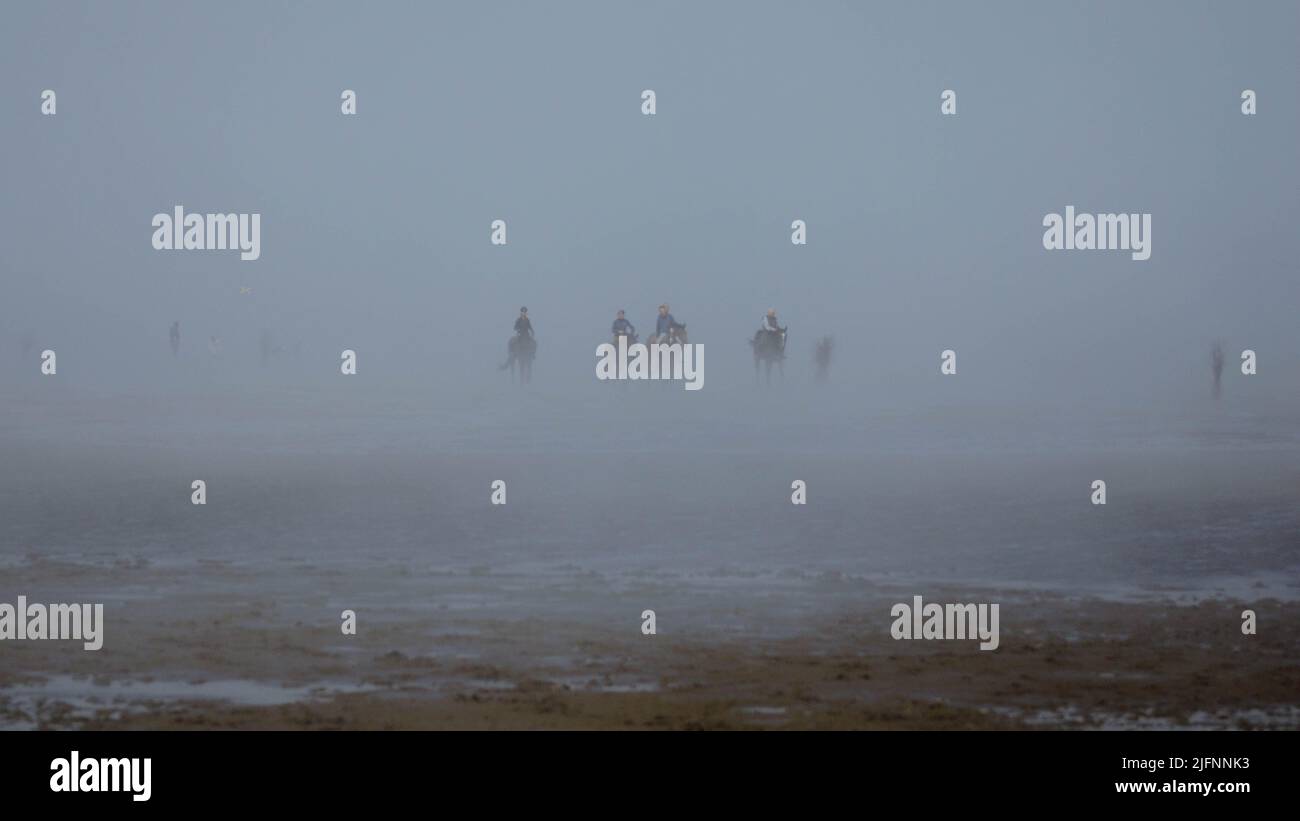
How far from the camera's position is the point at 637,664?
72.1 ft

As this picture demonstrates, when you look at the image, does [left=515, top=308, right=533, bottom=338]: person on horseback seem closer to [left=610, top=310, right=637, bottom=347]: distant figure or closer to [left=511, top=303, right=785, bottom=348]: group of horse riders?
[left=511, top=303, right=785, bottom=348]: group of horse riders

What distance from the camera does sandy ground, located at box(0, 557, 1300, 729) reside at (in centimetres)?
1953

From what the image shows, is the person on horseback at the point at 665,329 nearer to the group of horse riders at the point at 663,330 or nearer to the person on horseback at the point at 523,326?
the group of horse riders at the point at 663,330

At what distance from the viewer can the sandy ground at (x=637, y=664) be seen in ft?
64.1

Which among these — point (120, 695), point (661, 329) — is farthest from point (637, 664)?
point (661, 329)

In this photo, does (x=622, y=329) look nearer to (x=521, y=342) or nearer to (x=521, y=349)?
(x=521, y=342)

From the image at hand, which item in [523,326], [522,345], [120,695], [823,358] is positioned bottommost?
[120,695]

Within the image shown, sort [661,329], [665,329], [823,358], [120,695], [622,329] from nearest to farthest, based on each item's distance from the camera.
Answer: [120,695], [622,329], [661,329], [665,329], [823,358]

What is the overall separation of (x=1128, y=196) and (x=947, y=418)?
199ft

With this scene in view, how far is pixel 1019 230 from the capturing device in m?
118

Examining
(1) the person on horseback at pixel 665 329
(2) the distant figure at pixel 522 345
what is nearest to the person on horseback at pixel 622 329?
(1) the person on horseback at pixel 665 329

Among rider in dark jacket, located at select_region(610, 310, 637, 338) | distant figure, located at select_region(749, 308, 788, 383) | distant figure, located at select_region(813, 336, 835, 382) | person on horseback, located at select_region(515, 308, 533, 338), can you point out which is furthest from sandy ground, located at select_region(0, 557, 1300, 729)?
distant figure, located at select_region(813, 336, 835, 382)
